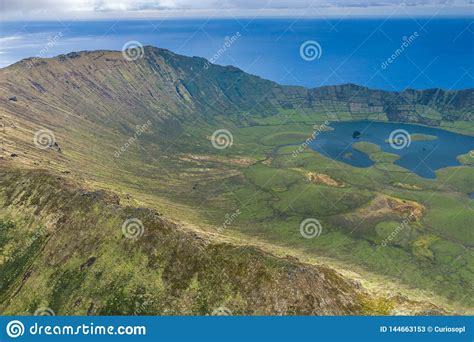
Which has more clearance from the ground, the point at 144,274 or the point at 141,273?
the point at 144,274

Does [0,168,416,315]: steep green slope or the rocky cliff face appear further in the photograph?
[0,168,416,315]: steep green slope

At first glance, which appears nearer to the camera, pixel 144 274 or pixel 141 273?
pixel 144 274

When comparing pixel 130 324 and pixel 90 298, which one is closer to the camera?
pixel 130 324

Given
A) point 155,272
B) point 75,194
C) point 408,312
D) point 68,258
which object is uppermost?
point 408,312

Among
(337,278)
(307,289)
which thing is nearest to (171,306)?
(307,289)

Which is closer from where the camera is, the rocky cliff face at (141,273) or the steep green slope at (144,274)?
the rocky cliff face at (141,273)

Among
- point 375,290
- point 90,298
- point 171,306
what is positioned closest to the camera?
point 171,306

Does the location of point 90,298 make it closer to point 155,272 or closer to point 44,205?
point 155,272

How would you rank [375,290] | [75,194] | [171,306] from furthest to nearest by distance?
[75,194] < [375,290] < [171,306]

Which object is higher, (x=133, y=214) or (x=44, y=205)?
(x=133, y=214)

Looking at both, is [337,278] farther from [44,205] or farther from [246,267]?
[44,205]
